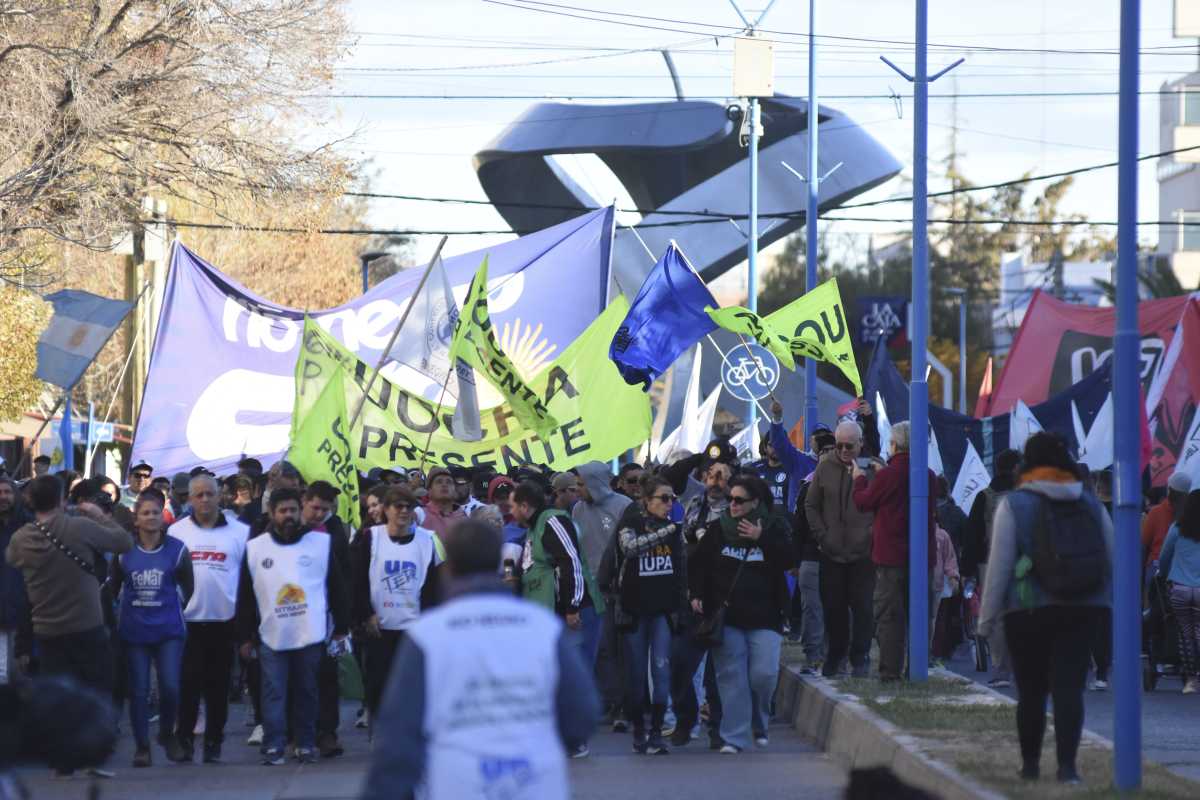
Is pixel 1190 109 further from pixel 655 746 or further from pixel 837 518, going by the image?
pixel 655 746

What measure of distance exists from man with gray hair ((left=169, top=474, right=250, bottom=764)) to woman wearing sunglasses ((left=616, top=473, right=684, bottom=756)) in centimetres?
235

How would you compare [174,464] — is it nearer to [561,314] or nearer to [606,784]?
[561,314]

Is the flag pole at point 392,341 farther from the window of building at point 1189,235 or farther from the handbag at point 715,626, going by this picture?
the window of building at point 1189,235

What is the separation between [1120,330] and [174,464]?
13961 mm

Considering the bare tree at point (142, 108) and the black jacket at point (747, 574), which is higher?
the bare tree at point (142, 108)

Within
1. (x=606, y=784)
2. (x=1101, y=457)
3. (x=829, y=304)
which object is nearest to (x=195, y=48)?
(x=829, y=304)

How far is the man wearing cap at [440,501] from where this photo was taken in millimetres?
13320

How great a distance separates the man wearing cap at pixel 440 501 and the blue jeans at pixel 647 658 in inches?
64.6

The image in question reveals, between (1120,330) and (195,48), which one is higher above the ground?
(195,48)

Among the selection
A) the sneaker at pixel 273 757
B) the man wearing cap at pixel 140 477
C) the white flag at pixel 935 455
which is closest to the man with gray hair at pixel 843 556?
the sneaker at pixel 273 757

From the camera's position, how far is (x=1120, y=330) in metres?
9.08

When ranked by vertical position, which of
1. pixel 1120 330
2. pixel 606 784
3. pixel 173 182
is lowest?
pixel 606 784

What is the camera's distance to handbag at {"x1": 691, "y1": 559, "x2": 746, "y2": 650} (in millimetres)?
12000

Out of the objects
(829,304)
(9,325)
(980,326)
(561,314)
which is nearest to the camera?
(829,304)
